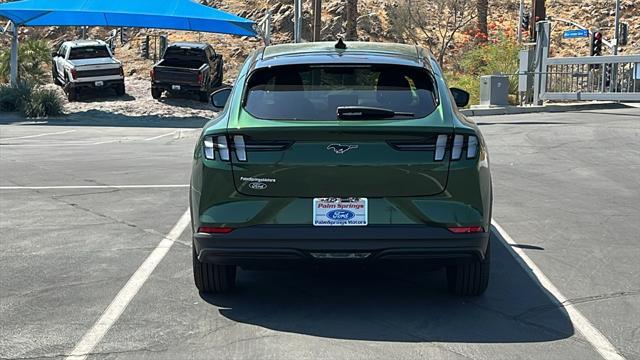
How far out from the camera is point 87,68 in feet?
108

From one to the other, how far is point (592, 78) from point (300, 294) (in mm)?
24264

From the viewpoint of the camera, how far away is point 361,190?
546 cm

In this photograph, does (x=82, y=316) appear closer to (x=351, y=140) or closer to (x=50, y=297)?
(x=50, y=297)

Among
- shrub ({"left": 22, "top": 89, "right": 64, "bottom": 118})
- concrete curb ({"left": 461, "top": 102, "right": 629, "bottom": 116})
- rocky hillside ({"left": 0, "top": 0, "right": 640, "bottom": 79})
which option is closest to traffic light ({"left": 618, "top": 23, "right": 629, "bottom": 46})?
rocky hillside ({"left": 0, "top": 0, "right": 640, "bottom": 79})

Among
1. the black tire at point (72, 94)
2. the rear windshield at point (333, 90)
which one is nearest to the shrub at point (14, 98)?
the black tire at point (72, 94)

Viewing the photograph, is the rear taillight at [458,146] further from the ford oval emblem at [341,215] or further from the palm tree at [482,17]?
the palm tree at [482,17]

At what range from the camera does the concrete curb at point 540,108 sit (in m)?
27.0

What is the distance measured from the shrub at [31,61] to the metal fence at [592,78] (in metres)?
21.1

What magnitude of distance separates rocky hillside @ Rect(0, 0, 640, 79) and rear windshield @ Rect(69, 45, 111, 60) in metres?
9.33

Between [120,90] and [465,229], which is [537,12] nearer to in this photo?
[120,90]

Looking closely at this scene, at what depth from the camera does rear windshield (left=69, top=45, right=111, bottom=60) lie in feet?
110

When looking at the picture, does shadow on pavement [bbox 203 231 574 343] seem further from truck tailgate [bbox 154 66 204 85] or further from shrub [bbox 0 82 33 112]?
truck tailgate [bbox 154 66 204 85]

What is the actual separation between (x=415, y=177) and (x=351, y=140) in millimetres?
463

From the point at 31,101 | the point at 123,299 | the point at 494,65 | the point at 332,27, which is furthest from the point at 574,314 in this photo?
the point at 332,27
